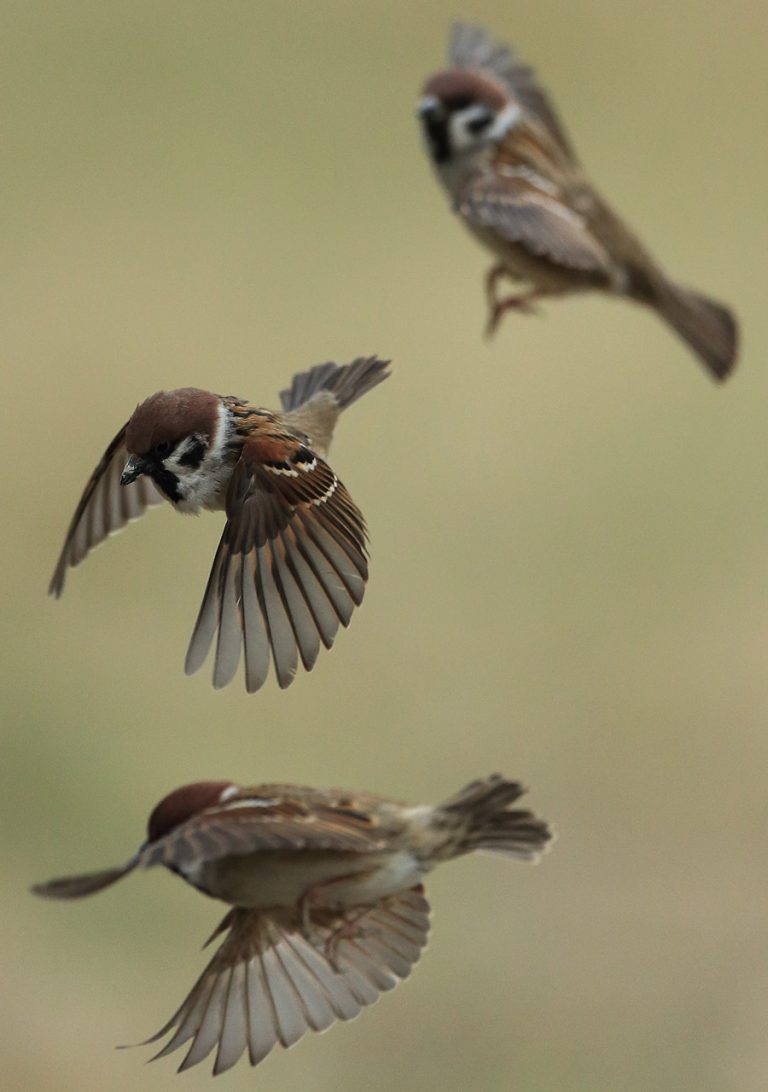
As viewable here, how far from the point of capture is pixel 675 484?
441 inches

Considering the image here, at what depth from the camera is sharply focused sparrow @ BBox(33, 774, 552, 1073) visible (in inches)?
131

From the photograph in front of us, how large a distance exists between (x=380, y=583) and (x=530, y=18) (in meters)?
7.42

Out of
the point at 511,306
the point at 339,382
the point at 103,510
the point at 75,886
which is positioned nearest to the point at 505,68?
the point at 511,306

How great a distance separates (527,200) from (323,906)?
279 centimetres

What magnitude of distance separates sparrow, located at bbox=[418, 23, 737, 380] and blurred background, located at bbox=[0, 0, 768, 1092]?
2.01 meters

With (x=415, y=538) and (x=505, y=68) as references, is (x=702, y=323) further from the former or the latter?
(x=415, y=538)

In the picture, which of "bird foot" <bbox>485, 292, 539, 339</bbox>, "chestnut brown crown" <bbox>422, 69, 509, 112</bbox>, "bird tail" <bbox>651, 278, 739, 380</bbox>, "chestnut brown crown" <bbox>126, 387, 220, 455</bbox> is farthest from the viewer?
"bird tail" <bbox>651, 278, 739, 380</bbox>

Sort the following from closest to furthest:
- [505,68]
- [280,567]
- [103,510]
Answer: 1. [280,567]
2. [103,510]
3. [505,68]

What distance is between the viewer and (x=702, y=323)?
6367 millimetres

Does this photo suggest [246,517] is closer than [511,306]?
Yes

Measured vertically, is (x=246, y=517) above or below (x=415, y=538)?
below

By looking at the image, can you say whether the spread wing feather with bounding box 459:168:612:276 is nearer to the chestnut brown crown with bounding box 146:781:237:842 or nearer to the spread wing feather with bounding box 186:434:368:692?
the spread wing feather with bounding box 186:434:368:692

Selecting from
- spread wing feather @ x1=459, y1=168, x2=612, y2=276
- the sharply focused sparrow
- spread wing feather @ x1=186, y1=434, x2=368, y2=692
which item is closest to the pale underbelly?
the sharply focused sparrow

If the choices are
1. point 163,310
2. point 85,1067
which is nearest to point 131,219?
point 163,310
